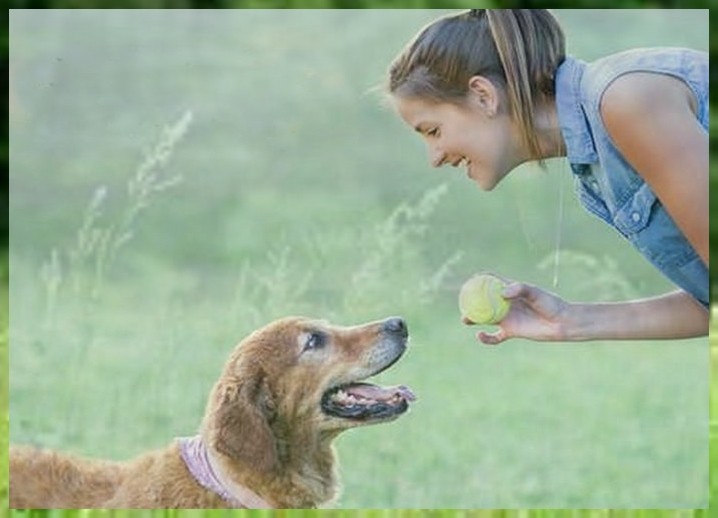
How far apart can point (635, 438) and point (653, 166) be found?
1.20 feet

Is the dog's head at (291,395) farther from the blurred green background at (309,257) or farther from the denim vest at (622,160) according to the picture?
the denim vest at (622,160)

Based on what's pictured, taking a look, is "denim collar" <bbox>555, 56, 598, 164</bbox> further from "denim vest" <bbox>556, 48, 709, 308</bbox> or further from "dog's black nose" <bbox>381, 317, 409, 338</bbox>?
"dog's black nose" <bbox>381, 317, 409, 338</bbox>

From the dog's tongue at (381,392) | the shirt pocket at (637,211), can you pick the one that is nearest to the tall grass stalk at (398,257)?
the dog's tongue at (381,392)

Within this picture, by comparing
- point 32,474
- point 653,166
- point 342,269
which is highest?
point 653,166

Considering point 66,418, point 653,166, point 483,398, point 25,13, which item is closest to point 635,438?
point 483,398

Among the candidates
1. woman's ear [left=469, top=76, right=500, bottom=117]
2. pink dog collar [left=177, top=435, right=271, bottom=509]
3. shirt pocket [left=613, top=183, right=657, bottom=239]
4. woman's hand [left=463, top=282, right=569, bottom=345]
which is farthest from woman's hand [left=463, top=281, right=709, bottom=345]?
pink dog collar [left=177, top=435, right=271, bottom=509]

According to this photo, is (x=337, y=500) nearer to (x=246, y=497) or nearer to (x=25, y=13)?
(x=246, y=497)

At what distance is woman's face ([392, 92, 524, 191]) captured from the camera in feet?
7.95

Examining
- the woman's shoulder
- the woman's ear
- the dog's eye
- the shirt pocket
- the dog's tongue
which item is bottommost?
the dog's tongue

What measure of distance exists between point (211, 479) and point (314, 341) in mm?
224

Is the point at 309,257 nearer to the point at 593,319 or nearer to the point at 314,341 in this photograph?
the point at 314,341

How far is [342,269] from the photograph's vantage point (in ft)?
7.96

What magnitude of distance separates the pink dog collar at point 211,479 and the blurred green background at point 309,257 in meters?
0.05

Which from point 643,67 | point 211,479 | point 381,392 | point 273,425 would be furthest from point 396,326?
point 643,67
